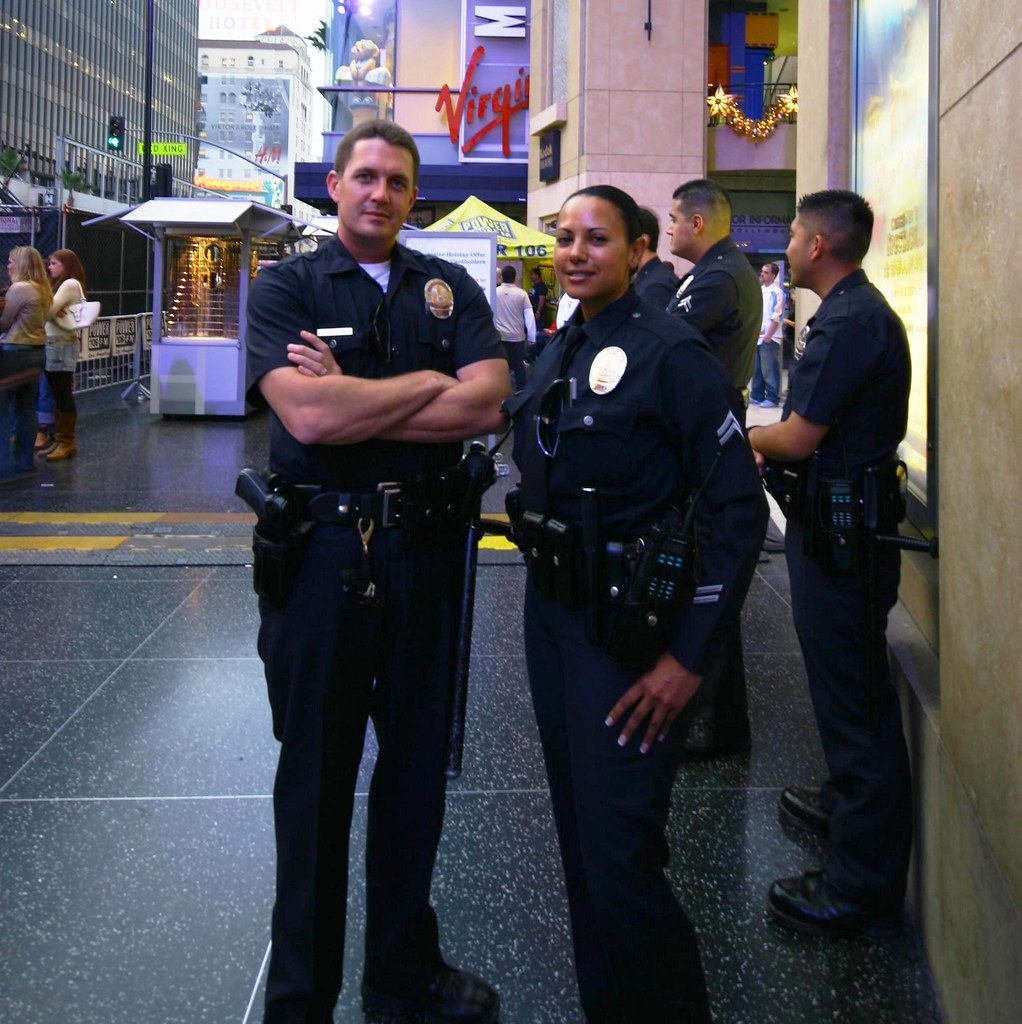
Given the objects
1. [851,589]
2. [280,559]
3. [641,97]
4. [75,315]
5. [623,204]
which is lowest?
[851,589]

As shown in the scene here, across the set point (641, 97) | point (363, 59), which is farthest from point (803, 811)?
point (363, 59)

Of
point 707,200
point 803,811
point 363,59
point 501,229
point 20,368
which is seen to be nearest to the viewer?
point 803,811

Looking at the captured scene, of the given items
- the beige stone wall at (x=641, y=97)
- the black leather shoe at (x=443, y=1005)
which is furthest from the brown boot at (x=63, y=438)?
the beige stone wall at (x=641, y=97)

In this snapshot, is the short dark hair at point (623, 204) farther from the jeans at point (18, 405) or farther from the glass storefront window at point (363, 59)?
the glass storefront window at point (363, 59)

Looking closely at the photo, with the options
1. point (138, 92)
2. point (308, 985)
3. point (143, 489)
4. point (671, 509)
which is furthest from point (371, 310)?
point (138, 92)

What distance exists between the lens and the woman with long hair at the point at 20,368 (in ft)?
34.4

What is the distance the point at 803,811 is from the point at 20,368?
8.82m

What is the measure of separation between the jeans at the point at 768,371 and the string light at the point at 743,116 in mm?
9286

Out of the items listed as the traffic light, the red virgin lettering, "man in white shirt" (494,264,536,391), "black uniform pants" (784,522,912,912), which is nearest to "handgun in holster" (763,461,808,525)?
"black uniform pants" (784,522,912,912)

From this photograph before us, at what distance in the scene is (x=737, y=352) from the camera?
15.7ft

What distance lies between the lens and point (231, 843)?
150 inches

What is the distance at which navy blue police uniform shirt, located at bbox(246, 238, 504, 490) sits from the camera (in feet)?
9.27

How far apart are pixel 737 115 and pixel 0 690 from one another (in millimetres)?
23406

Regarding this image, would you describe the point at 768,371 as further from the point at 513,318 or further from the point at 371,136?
the point at 371,136
